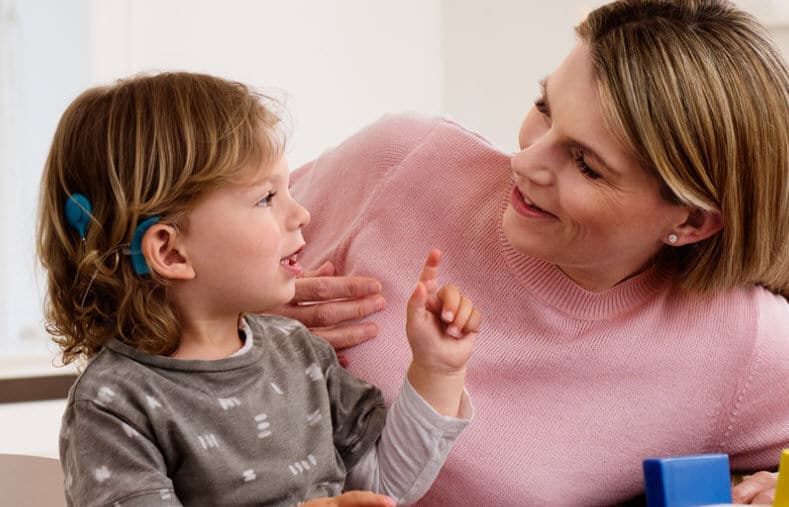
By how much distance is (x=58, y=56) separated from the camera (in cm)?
276

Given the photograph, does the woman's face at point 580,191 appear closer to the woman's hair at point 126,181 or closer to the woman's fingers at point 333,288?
the woman's fingers at point 333,288

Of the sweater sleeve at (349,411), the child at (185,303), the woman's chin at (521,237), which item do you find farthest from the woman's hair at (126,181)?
the woman's chin at (521,237)

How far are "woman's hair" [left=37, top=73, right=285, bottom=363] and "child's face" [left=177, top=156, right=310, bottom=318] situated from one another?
17 mm

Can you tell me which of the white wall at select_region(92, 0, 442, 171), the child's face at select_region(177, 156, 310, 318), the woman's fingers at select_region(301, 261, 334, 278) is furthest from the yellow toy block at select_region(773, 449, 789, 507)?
the white wall at select_region(92, 0, 442, 171)

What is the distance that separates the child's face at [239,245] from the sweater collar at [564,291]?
14.5 inches

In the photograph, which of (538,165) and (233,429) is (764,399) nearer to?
(538,165)

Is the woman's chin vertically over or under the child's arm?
over

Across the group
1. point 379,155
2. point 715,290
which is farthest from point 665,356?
point 379,155

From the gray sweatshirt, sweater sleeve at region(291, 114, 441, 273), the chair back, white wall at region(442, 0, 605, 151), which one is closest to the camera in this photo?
the gray sweatshirt

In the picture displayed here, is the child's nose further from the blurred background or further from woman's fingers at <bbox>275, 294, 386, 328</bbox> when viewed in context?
the blurred background

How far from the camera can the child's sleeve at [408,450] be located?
1.22 metres

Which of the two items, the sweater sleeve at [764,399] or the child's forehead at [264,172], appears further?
the sweater sleeve at [764,399]

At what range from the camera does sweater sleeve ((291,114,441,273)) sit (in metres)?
1.47

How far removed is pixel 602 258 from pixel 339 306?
1.13 ft
